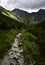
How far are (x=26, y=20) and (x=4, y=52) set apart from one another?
103806mm

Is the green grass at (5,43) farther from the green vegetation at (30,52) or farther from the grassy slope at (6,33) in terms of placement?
the green vegetation at (30,52)

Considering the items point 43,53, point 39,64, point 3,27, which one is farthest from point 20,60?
point 3,27

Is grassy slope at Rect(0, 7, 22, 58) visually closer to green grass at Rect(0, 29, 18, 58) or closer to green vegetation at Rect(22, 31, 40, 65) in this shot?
green grass at Rect(0, 29, 18, 58)

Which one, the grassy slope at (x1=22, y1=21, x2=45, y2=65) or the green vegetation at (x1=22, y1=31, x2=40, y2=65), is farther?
the grassy slope at (x1=22, y1=21, x2=45, y2=65)

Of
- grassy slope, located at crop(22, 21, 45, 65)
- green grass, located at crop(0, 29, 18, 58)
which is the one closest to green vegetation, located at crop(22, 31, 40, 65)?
grassy slope, located at crop(22, 21, 45, 65)

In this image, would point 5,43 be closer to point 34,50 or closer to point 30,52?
point 30,52

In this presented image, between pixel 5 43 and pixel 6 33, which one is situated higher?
pixel 5 43

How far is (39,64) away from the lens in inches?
710

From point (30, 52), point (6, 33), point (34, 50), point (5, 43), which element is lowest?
point (34, 50)

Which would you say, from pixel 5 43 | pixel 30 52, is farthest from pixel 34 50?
pixel 5 43

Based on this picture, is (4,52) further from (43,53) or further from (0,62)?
(43,53)

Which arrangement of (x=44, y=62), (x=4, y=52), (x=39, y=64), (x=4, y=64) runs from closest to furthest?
(x=4, y=64)
(x=39, y=64)
(x=44, y=62)
(x=4, y=52)

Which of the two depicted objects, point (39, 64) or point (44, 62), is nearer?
point (39, 64)

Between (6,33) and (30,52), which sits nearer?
(30,52)
